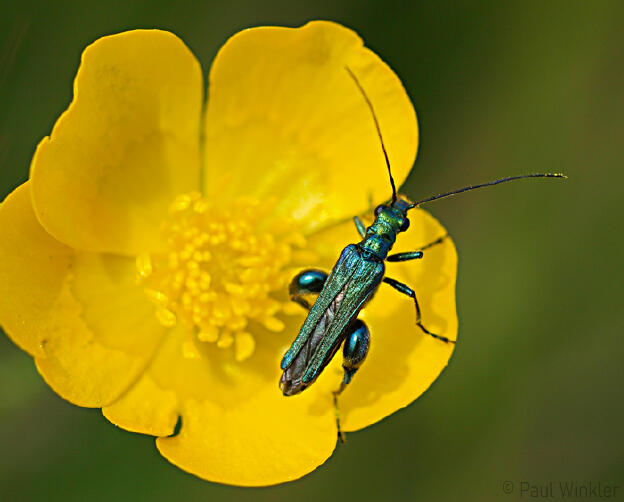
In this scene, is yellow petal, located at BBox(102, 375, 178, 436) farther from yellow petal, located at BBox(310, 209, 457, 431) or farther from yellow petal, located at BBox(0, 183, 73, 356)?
yellow petal, located at BBox(310, 209, 457, 431)

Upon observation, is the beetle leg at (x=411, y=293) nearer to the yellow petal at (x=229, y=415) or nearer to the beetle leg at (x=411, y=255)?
the beetle leg at (x=411, y=255)

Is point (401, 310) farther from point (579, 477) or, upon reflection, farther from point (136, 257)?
point (579, 477)

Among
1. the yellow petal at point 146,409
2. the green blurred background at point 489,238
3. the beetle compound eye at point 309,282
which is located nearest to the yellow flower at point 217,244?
the yellow petal at point 146,409

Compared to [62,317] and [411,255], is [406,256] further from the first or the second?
[62,317]

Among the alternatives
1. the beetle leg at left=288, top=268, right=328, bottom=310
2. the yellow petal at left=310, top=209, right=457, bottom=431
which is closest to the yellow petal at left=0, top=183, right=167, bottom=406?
the beetle leg at left=288, top=268, right=328, bottom=310

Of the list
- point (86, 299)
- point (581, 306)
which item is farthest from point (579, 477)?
point (86, 299)

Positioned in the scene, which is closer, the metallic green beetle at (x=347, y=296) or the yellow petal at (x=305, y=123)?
the metallic green beetle at (x=347, y=296)
